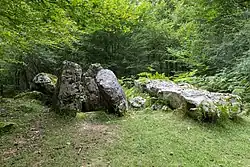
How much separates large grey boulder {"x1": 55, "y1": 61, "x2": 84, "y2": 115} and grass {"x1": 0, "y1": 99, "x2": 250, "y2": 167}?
0.28 meters

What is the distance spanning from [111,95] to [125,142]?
1610 millimetres

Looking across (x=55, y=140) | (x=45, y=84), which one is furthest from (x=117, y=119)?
(x=45, y=84)

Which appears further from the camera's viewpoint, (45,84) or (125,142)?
(45,84)

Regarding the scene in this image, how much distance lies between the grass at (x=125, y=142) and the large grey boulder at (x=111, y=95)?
250 millimetres

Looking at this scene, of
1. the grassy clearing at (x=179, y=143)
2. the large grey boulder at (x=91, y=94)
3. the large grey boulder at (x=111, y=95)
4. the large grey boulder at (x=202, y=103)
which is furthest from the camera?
the large grey boulder at (x=91, y=94)

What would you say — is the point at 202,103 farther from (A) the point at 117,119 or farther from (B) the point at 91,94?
(B) the point at 91,94

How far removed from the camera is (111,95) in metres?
5.51

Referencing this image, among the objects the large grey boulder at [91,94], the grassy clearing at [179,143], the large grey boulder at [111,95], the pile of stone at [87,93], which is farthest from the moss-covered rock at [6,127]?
the grassy clearing at [179,143]

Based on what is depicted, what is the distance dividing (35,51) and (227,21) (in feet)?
23.8

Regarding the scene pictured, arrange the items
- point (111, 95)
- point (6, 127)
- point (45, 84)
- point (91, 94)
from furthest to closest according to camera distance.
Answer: point (45, 84) → point (91, 94) → point (111, 95) → point (6, 127)

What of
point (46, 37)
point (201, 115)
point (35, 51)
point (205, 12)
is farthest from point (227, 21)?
point (35, 51)

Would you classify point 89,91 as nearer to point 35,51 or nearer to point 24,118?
point 24,118

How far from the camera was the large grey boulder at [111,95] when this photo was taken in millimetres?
5516

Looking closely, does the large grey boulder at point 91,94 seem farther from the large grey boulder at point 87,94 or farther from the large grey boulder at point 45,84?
the large grey boulder at point 45,84
